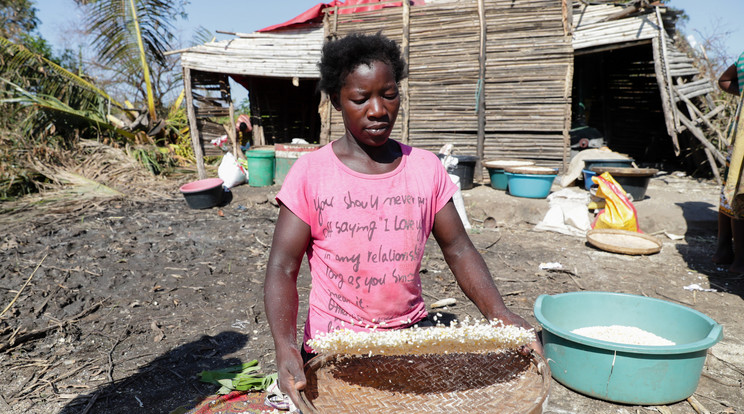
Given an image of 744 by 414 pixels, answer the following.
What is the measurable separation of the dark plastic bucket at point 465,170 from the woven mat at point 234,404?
18.0 ft

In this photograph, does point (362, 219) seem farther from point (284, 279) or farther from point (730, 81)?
point (730, 81)

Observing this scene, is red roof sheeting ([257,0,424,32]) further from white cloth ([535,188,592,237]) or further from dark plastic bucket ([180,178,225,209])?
white cloth ([535,188,592,237])

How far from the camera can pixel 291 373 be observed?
1.17 meters

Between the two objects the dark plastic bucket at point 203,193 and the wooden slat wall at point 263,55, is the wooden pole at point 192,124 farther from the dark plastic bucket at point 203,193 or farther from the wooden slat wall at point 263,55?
the dark plastic bucket at point 203,193

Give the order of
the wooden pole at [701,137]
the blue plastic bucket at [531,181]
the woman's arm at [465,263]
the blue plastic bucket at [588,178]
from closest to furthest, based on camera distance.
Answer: the woman's arm at [465,263]
the blue plastic bucket at [531,181]
the blue plastic bucket at [588,178]
the wooden pole at [701,137]

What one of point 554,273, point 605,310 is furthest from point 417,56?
point 605,310

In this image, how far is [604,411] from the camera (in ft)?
7.95

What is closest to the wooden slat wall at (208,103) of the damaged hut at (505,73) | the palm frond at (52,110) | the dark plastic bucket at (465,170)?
the damaged hut at (505,73)

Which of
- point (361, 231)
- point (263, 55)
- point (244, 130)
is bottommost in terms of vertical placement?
point (361, 231)

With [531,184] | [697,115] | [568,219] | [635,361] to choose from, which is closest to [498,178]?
[531,184]

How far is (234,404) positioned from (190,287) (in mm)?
2197

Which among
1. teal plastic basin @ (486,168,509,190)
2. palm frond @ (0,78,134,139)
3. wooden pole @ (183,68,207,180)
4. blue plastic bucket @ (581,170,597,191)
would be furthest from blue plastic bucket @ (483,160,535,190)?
palm frond @ (0,78,134,139)

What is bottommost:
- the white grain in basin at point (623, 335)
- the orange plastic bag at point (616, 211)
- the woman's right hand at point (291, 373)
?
the white grain in basin at point (623, 335)

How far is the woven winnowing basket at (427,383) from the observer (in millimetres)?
1221
